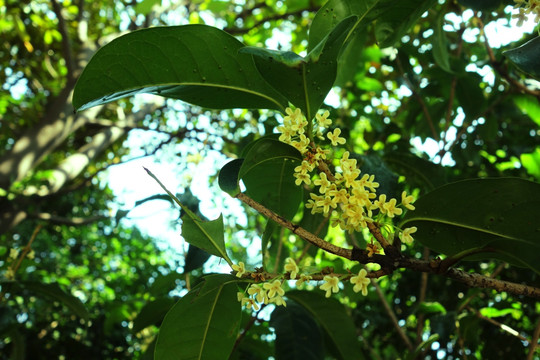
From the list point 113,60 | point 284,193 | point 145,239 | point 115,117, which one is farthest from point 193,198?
point 115,117

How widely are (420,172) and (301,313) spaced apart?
0.53 meters

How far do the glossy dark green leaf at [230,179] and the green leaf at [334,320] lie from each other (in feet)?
2.02

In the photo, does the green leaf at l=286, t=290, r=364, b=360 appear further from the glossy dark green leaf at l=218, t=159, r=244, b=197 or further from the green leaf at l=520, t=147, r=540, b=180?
the green leaf at l=520, t=147, r=540, b=180

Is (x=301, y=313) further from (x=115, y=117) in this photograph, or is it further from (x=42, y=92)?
(x=115, y=117)

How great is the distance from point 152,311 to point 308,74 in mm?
937

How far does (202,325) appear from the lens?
2.85 feet

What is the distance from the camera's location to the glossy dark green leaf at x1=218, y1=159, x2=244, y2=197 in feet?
2.37

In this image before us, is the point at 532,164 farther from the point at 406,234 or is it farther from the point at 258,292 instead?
the point at 258,292

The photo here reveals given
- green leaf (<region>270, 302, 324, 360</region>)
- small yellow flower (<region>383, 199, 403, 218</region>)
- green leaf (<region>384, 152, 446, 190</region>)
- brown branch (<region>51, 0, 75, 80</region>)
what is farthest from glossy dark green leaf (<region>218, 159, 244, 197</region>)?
brown branch (<region>51, 0, 75, 80</region>)

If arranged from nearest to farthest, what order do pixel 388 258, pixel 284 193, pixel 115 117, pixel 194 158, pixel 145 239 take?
1. pixel 388 258
2. pixel 284 193
3. pixel 194 158
4. pixel 145 239
5. pixel 115 117

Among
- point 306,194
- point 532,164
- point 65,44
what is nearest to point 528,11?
point 306,194

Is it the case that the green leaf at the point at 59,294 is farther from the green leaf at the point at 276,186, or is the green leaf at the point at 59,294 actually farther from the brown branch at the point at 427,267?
the brown branch at the point at 427,267

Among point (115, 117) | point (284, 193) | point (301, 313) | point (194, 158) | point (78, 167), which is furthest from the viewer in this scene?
point (115, 117)

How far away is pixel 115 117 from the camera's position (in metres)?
5.59
